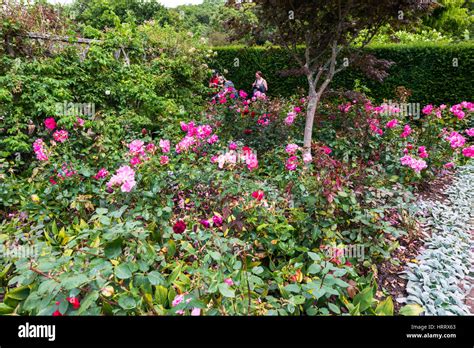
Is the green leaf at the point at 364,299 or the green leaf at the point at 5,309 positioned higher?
the green leaf at the point at 5,309

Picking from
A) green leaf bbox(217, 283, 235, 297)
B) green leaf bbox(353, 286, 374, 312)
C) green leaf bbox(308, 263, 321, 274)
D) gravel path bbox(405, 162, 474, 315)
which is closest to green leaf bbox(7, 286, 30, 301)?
green leaf bbox(217, 283, 235, 297)

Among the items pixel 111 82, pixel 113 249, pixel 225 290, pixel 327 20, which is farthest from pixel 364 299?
pixel 111 82

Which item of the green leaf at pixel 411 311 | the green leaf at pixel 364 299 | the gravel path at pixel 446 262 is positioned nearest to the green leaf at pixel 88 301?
the green leaf at pixel 364 299

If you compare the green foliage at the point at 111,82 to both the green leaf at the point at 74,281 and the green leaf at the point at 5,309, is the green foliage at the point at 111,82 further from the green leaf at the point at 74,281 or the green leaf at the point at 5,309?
the green leaf at the point at 74,281

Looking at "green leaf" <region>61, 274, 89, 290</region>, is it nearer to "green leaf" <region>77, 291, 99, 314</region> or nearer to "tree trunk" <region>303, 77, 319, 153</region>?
"green leaf" <region>77, 291, 99, 314</region>

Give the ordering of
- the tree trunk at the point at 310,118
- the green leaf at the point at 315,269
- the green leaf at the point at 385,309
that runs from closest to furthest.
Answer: the green leaf at the point at 315,269 → the green leaf at the point at 385,309 → the tree trunk at the point at 310,118

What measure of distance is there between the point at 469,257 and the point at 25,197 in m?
3.71

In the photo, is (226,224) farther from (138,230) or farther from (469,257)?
(469,257)

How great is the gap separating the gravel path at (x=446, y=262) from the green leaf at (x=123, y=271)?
1.76 metres

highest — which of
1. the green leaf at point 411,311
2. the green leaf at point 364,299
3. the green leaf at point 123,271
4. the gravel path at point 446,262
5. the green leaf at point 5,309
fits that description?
the green leaf at point 123,271

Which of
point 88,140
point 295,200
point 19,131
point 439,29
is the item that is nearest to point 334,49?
point 295,200

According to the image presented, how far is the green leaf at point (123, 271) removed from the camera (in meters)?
1.57

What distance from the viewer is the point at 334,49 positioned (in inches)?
186

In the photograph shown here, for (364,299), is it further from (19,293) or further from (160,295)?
(19,293)
